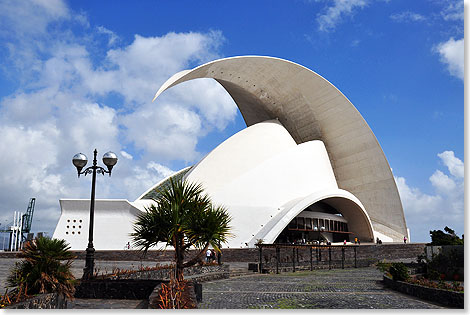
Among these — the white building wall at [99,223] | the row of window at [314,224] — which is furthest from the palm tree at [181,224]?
the row of window at [314,224]

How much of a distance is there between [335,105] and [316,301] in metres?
27.6

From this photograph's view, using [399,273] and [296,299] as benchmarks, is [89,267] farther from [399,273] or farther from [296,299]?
[399,273]

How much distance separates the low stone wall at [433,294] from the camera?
24.6 feet

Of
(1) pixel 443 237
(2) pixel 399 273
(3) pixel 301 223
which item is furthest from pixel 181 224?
(3) pixel 301 223

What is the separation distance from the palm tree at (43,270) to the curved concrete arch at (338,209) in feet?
62.6

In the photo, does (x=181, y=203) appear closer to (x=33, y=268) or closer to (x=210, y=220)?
(x=210, y=220)

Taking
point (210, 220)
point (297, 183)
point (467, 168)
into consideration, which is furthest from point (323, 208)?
point (467, 168)

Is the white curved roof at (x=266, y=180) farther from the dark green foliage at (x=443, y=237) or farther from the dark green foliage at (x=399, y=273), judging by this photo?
the dark green foliage at (x=399, y=273)

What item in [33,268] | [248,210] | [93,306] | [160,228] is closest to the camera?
[33,268]

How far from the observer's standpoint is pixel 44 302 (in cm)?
590

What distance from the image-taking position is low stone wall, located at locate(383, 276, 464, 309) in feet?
24.6

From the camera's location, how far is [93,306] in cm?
749

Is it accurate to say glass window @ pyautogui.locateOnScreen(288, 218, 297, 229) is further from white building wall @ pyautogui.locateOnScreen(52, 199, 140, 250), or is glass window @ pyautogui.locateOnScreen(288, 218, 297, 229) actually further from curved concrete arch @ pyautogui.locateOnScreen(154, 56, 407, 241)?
white building wall @ pyautogui.locateOnScreen(52, 199, 140, 250)

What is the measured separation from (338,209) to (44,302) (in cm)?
3142
